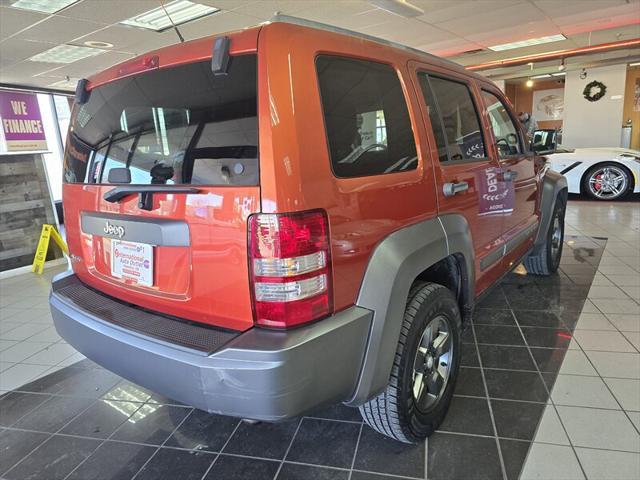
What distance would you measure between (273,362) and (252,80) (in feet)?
2.68

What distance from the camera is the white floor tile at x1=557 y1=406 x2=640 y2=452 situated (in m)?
1.79

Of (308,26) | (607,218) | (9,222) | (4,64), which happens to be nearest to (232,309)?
(308,26)

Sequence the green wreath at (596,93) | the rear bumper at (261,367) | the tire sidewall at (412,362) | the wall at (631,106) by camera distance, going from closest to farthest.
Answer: the rear bumper at (261,367) → the tire sidewall at (412,362) → the green wreath at (596,93) → the wall at (631,106)

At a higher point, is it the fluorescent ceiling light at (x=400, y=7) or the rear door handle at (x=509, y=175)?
the fluorescent ceiling light at (x=400, y=7)

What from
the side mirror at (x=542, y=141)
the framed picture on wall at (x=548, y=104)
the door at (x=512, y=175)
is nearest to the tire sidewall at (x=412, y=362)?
the door at (x=512, y=175)

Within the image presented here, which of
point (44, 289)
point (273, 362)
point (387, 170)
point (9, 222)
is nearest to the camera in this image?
point (273, 362)

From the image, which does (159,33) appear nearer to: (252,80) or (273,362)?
(252,80)

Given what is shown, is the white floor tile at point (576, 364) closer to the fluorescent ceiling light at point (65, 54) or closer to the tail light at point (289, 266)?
the tail light at point (289, 266)

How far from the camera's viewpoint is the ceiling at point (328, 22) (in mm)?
4883

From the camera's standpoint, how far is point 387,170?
153cm

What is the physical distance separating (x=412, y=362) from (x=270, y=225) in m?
0.85

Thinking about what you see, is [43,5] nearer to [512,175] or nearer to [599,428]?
[512,175]

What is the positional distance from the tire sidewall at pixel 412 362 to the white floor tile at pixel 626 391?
0.85 m

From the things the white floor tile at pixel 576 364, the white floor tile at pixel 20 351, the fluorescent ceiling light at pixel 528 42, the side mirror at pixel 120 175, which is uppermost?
the fluorescent ceiling light at pixel 528 42
